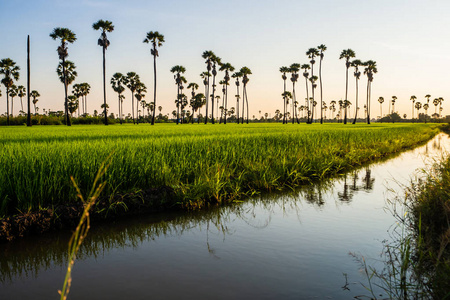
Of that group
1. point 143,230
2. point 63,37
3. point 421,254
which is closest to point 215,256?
point 143,230

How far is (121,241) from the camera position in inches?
231

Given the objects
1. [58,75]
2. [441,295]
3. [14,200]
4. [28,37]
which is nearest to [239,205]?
[14,200]

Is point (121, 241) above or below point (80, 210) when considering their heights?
below

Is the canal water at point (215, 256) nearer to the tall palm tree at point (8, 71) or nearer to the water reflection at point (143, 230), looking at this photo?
the water reflection at point (143, 230)

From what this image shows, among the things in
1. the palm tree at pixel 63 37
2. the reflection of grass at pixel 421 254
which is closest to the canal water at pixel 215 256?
the reflection of grass at pixel 421 254

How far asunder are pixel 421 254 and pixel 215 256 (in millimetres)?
2683

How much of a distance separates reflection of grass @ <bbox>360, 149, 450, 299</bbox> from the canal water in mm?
245

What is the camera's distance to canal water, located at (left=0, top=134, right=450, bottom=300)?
4.13 meters

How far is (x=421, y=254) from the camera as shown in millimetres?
3838

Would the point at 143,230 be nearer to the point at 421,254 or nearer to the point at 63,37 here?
the point at 421,254

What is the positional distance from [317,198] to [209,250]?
4587 millimetres

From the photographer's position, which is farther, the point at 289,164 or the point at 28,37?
the point at 28,37

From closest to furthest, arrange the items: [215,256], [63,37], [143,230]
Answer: [215,256], [143,230], [63,37]

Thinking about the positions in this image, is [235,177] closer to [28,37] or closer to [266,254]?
[266,254]
